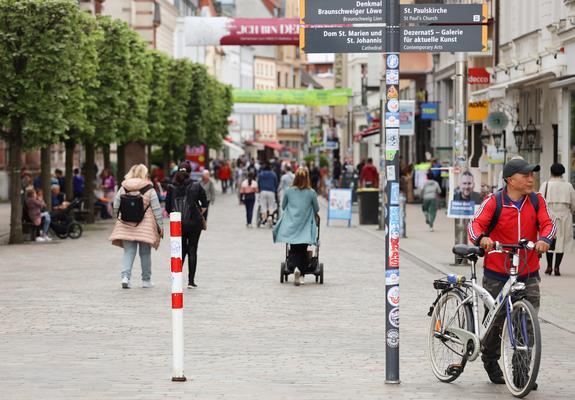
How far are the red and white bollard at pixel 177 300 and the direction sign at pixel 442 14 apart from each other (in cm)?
220

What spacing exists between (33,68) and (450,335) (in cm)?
2136

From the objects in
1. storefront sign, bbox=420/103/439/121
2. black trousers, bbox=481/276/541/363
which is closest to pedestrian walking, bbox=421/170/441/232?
storefront sign, bbox=420/103/439/121

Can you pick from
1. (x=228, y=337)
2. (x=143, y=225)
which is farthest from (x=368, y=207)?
(x=228, y=337)

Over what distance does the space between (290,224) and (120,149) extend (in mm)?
30147

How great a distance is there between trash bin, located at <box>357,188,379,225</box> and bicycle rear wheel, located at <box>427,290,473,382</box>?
2726 cm

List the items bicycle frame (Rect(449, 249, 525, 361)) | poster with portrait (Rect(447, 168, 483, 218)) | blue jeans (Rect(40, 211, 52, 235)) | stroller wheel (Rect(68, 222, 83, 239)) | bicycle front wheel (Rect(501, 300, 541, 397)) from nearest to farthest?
bicycle front wheel (Rect(501, 300, 541, 397))
bicycle frame (Rect(449, 249, 525, 361))
poster with portrait (Rect(447, 168, 483, 218))
blue jeans (Rect(40, 211, 52, 235))
stroller wheel (Rect(68, 222, 83, 239))

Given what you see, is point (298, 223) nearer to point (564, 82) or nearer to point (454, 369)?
point (454, 369)

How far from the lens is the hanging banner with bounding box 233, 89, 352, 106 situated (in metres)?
81.6

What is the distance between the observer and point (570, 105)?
30141mm

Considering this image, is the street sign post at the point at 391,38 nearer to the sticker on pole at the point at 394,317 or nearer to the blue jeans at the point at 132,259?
the sticker on pole at the point at 394,317

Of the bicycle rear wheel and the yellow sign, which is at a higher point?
the yellow sign

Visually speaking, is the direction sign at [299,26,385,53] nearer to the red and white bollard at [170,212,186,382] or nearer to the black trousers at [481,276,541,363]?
the red and white bollard at [170,212,186,382]

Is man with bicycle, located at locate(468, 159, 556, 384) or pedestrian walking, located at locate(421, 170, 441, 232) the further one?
pedestrian walking, located at locate(421, 170, 441, 232)

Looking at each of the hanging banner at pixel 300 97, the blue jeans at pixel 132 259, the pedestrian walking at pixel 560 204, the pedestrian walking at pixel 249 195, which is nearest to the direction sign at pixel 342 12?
the blue jeans at pixel 132 259
